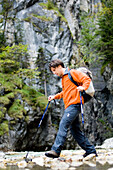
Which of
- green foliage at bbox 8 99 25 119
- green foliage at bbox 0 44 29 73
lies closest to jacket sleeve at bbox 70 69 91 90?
green foliage at bbox 8 99 25 119

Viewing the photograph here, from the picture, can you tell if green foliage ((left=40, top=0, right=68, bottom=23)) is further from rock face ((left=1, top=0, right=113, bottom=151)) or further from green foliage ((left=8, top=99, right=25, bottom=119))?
green foliage ((left=8, top=99, right=25, bottom=119))

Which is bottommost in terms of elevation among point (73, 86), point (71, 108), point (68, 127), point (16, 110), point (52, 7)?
point (16, 110)

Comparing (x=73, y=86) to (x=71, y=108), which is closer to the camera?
(x=71, y=108)

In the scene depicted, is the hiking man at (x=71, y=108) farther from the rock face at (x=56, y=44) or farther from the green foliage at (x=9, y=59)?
the rock face at (x=56, y=44)

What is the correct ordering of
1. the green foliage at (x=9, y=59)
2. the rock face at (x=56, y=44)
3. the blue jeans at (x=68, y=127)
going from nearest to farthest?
1. the blue jeans at (x=68, y=127)
2. the green foliage at (x=9, y=59)
3. the rock face at (x=56, y=44)

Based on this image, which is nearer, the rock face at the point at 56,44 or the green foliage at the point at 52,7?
the rock face at the point at 56,44

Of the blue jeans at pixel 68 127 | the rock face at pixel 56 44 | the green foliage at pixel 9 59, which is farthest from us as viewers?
the rock face at pixel 56 44

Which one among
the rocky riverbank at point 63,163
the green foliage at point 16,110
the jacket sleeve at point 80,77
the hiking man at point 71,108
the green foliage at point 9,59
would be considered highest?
the green foliage at point 9,59

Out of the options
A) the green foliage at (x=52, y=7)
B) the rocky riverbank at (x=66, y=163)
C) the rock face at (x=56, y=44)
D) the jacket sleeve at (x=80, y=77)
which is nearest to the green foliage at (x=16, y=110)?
the rock face at (x=56, y=44)

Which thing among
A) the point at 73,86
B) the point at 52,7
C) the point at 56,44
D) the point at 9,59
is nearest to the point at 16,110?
the point at 9,59

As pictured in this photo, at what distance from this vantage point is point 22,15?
28797 millimetres

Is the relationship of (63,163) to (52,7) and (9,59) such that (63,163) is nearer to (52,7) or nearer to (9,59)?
(9,59)

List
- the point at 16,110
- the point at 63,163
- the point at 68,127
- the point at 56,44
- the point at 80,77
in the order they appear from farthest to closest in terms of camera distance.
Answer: the point at 56,44, the point at 16,110, the point at 80,77, the point at 68,127, the point at 63,163

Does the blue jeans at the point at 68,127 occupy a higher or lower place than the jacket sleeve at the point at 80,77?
lower
